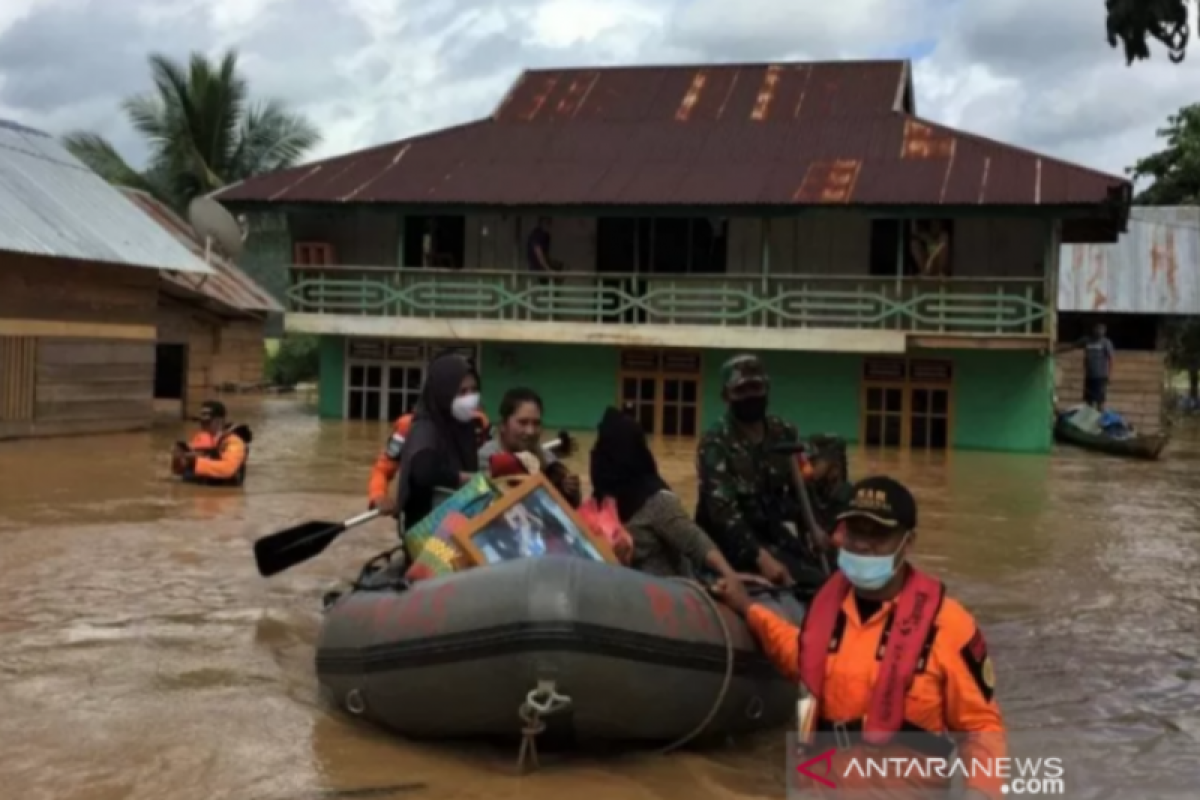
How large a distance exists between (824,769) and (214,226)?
76.1 feet

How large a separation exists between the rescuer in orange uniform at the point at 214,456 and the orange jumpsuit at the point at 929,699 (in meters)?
10.7

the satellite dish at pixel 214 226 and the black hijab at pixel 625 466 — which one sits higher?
the satellite dish at pixel 214 226

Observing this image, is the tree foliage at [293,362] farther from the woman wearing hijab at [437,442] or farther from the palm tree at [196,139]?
the woman wearing hijab at [437,442]

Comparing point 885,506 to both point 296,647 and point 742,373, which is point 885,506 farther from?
point 296,647

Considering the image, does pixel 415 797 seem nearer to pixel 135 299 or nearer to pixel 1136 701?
pixel 1136 701

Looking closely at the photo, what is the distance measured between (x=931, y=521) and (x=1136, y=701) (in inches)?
252

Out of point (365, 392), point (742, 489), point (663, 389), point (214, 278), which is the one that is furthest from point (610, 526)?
point (214, 278)

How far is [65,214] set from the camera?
60.9 ft

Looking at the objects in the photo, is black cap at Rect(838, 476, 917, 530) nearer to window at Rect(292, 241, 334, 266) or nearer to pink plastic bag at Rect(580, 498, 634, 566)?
pink plastic bag at Rect(580, 498, 634, 566)

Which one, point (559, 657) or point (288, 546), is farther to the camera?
point (288, 546)

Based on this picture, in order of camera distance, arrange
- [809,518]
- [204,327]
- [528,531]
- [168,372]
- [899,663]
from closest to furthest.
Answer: [899,663], [528,531], [809,518], [204,327], [168,372]

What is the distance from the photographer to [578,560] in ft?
16.1

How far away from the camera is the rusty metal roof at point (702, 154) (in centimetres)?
2062

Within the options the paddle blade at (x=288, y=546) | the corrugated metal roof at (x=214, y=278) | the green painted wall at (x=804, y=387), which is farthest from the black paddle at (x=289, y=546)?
the corrugated metal roof at (x=214, y=278)
